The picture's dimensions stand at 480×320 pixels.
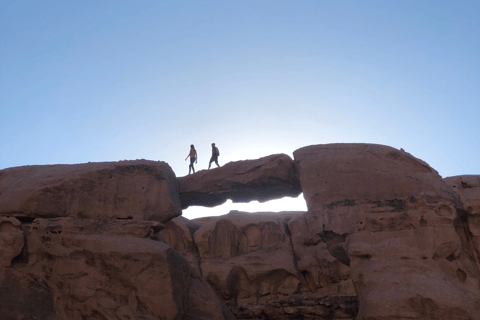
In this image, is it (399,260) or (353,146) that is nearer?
(399,260)

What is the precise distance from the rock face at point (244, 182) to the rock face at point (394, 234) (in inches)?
48.2

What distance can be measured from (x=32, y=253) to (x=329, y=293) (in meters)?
7.63

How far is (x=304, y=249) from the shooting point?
1120 centimetres

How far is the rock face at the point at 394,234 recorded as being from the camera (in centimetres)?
511

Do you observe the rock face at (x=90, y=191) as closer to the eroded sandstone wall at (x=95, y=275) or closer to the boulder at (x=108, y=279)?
the eroded sandstone wall at (x=95, y=275)

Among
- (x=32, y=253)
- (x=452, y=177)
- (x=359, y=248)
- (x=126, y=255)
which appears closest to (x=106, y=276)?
(x=126, y=255)

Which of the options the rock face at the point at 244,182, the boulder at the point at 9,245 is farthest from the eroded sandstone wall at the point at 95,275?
the rock face at the point at 244,182

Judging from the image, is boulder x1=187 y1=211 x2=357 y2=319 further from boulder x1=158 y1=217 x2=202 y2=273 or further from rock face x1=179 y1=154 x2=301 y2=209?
rock face x1=179 y1=154 x2=301 y2=209

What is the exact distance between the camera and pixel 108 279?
5262 millimetres

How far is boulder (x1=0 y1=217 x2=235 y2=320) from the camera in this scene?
16.6 ft

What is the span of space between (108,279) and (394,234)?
13.2 feet

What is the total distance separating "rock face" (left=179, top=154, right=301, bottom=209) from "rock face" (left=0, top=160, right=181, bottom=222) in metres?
1.47

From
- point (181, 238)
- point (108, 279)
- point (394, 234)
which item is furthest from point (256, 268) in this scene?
point (108, 279)

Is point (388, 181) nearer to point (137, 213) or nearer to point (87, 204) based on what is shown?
point (137, 213)
